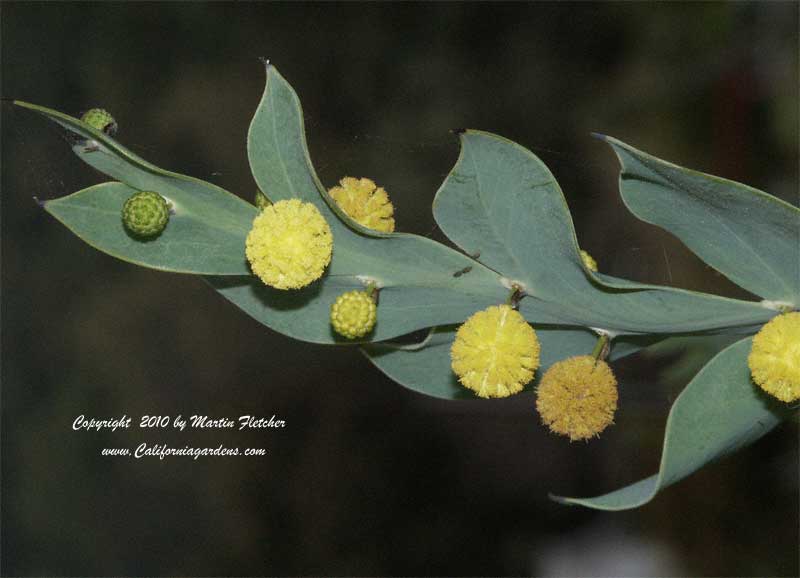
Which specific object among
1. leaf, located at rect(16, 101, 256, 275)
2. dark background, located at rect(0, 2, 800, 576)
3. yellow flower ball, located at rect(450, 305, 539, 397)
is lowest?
dark background, located at rect(0, 2, 800, 576)

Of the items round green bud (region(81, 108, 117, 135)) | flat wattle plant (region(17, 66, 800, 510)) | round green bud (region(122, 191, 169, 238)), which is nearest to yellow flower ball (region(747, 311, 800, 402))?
flat wattle plant (region(17, 66, 800, 510))

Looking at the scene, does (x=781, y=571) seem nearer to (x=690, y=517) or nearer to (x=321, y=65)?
(x=690, y=517)

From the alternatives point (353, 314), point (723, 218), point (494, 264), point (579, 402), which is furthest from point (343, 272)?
point (723, 218)

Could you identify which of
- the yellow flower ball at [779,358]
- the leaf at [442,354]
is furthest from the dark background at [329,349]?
the yellow flower ball at [779,358]

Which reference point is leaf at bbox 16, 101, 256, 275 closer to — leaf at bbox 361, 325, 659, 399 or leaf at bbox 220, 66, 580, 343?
leaf at bbox 220, 66, 580, 343

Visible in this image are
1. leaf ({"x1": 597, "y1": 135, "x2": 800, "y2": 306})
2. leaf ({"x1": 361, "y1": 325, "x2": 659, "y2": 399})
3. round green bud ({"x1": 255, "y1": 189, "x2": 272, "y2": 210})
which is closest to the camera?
leaf ({"x1": 597, "y1": 135, "x2": 800, "y2": 306})

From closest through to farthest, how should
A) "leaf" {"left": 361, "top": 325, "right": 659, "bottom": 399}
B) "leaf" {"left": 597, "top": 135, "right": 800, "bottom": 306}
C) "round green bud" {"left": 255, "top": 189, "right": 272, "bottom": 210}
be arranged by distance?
"leaf" {"left": 597, "top": 135, "right": 800, "bottom": 306}, "round green bud" {"left": 255, "top": 189, "right": 272, "bottom": 210}, "leaf" {"left": 361, "top": 325, "right": 659, "bottom": 399}
